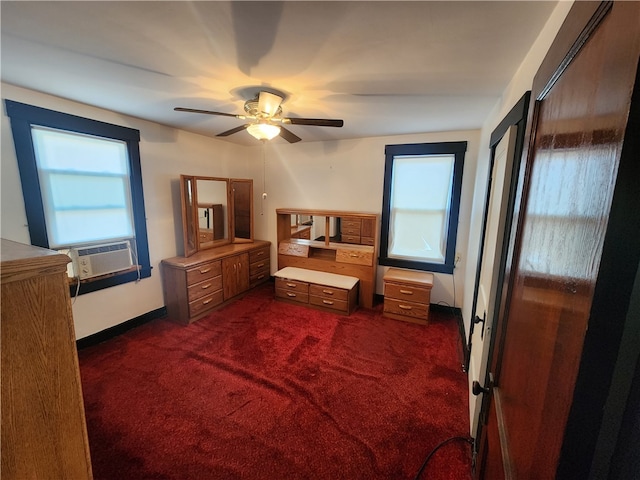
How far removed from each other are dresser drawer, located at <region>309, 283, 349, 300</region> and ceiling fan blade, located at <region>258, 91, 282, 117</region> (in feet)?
7.03

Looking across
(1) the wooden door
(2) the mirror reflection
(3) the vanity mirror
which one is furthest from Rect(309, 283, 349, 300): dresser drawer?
(1) the wooden door

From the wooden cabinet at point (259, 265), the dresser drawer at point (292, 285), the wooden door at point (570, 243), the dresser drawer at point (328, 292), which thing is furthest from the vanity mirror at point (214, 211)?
the wooden door at point (570, 243)

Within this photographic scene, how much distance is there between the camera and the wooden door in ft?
1.28

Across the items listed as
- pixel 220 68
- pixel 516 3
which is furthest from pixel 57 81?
pixel 516 3

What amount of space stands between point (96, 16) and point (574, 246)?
6.39 feet

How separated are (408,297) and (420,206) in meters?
1.19

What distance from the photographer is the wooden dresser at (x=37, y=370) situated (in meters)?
0.67

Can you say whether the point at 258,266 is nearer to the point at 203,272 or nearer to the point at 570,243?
the point at 203,272

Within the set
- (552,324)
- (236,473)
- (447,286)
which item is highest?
(552,324)

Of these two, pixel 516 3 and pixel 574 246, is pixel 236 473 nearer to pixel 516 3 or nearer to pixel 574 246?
pixel 574 246

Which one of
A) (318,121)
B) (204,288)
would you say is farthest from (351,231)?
(204,288)

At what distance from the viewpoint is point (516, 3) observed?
105 cm

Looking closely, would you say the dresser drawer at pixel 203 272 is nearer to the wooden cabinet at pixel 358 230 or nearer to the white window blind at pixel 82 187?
the white window blind at pixel 82 187

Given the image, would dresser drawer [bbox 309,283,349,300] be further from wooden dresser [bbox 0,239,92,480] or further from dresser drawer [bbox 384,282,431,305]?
wooden dresser [bbox 0,239,92,480]
